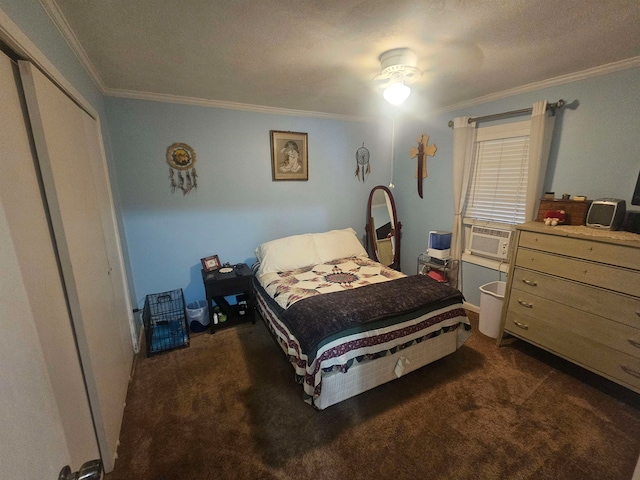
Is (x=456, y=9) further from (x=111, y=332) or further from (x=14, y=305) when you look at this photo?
(x=111, y=332)

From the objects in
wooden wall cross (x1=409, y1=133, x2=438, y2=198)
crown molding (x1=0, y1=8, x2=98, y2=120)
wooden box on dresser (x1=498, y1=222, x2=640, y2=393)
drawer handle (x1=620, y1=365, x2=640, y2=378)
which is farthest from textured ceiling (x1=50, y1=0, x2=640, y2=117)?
drawer handle (x1=620, y1=365, x2=640, y2=378)

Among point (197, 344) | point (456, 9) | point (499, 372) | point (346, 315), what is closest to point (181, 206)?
point (197, 344)

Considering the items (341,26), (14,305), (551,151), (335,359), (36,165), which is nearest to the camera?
(14,305)

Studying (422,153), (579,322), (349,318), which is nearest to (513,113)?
(422,153)

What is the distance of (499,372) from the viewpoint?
2062mm

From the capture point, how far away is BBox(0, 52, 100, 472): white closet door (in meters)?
0.47

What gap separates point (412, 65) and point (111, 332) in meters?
2.60

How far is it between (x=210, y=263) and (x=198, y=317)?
22.1 inches

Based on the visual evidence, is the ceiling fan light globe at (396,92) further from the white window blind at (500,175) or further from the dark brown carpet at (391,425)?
the dark brown carpet at (391,425)

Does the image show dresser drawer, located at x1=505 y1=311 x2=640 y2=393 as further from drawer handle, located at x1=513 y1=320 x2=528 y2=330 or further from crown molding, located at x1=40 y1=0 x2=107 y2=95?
crown molding, located at x1=40 y1=0 x2=107 y2=95

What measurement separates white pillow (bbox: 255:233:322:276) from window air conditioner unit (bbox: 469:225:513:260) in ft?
5.74

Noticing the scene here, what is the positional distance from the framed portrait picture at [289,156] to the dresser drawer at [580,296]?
2398mm

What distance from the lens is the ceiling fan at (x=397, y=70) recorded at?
1708 mm

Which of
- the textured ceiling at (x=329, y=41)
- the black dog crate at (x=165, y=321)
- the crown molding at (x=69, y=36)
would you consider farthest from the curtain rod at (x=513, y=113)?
the black dog crate at (x=165, y=321)
